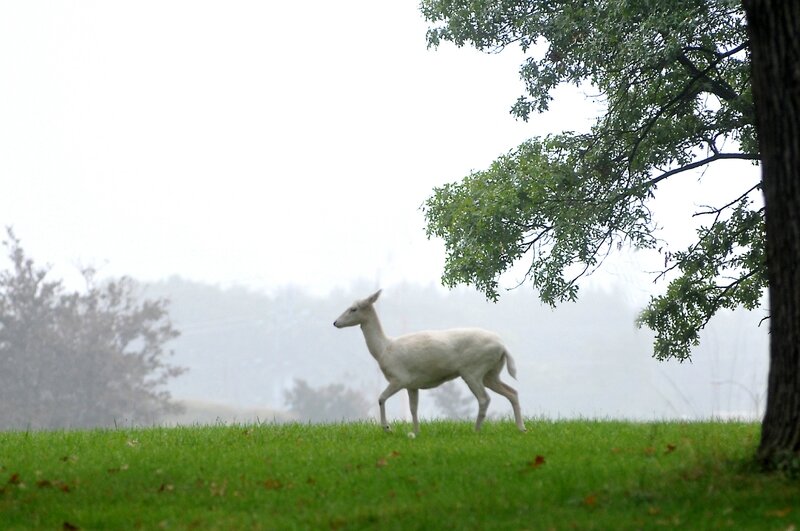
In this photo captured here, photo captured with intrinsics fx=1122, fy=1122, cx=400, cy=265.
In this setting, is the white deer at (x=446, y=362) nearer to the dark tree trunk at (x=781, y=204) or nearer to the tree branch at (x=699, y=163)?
the dark tree trunk at (x=781, y=204)

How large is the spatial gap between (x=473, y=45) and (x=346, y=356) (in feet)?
407

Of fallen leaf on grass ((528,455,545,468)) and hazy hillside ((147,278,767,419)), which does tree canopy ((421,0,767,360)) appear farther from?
hazy hillside ((147,278,767,419))

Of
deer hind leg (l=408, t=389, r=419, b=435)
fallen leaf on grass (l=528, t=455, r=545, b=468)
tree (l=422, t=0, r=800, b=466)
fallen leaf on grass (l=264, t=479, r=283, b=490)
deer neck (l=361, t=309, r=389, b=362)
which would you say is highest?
tree (l=422, t=0, r=800, b=466)

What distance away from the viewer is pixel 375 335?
14289 millimetres

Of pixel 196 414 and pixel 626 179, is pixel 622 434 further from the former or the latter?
pixel 196 414

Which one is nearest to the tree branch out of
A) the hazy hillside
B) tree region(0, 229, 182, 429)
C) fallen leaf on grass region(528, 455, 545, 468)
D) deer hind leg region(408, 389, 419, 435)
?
deer hind leg region(408, 389, 419, 435)

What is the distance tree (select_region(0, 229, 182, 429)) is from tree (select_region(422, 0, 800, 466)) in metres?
34.6

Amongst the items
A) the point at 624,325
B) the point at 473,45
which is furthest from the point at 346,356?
the point at 473,45

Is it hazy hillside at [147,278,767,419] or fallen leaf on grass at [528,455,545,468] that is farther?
hazy hillside at [147,278,767,419]

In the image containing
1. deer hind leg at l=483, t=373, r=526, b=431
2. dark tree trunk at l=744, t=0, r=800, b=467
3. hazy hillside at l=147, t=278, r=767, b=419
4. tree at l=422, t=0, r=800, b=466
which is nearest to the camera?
dark tree trunk at l=744, t=0, r=800, b=467

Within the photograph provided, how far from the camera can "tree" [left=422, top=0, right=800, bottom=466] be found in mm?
20594

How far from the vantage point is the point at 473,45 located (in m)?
23.4

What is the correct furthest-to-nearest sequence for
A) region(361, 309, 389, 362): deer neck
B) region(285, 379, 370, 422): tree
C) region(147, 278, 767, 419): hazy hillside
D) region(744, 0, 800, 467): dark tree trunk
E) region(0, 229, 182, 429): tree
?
1. region(147, 278, 767, 419): hazy hillside
2. region(285, 379, 370, 422): tree
3. region(0, 229, 182, 429): tree
4. region(361, 309, 389, 362): deer neck
5. region(744, 0, 800, 467): dark tree trunk

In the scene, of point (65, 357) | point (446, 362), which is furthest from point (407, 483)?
point (65, 357)
